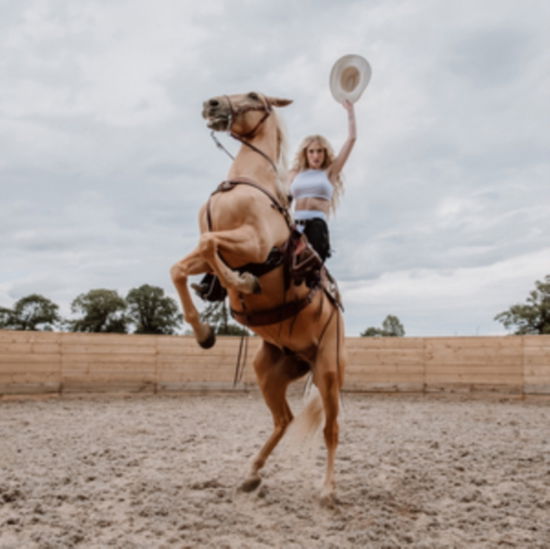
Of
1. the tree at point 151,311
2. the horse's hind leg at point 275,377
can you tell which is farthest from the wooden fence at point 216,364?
the tree at point 151,311

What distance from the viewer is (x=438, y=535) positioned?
326 cm

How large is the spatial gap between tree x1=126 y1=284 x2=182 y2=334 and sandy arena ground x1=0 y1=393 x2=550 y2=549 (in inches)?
1010

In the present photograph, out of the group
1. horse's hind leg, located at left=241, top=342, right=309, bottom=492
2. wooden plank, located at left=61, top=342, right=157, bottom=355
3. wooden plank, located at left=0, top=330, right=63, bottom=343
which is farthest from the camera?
wooden plank, located at left=61, top=342, right=157, bottom=355

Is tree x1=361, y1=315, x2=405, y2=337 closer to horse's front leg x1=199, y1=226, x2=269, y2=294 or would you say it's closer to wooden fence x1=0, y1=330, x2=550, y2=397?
wooden fence x1=0, y1=330, x2=550, y2=397

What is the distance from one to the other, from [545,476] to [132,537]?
3.41 m

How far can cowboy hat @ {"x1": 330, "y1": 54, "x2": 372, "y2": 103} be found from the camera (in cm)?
395

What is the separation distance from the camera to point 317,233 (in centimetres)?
398

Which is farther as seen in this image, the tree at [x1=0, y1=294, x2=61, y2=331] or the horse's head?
the tree at [x1=0, y1=294, x2=61, y2=331]

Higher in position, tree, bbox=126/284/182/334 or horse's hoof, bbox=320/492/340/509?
tree, bbox=126/284/182/334

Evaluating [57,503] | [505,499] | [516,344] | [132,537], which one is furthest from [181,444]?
[516,344]

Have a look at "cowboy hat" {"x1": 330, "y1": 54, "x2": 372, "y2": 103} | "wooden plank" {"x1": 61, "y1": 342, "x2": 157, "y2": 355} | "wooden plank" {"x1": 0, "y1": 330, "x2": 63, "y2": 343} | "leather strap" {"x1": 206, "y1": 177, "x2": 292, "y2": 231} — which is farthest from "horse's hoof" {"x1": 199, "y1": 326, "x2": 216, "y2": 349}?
"wooden plank" {"x1": 61, "y1": 342, "x2": 157, "y2": 355}

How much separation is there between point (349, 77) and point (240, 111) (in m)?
1.06

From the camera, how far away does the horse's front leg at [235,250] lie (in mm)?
2795

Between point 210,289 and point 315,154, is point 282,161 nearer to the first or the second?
point 315,154
